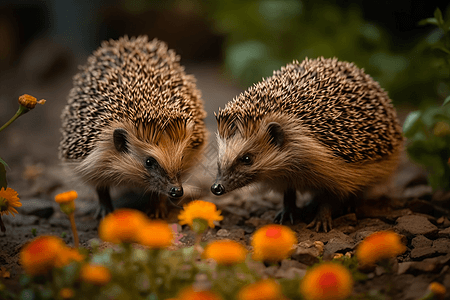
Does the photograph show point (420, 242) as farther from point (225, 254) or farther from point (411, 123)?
point (225, 254)

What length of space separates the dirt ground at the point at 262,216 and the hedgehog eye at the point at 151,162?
40 cm

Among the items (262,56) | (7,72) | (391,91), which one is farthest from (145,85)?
(7,72)

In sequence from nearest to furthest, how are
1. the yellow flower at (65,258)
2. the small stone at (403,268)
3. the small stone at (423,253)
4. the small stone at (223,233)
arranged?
the yellow flower at (65,258), the small stone at (403,268), the small stone at (423,253), the small stone at (223,233)

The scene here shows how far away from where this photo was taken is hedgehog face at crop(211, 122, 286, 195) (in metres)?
2.97

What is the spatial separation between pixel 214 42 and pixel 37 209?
266 inches

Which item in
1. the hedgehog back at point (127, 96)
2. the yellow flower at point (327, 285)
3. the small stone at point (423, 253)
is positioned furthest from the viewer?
the hedgehog back at point (127, 96)

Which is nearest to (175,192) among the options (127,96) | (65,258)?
(127,96)

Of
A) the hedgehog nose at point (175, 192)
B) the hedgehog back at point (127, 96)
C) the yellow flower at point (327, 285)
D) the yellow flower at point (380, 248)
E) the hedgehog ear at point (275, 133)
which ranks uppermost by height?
the hedgehog back at point (127, 96)

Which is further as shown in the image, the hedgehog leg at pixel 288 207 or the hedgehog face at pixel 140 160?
the hedgehog leg at pixel 288 207

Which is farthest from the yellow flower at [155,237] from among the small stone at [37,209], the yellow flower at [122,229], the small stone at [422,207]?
the small stone at [422,207]

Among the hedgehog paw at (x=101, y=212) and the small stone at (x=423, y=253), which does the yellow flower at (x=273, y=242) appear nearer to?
the small stone at (x=423, y=253)

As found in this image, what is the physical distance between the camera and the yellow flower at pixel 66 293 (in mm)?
1719

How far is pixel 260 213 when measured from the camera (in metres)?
3.65

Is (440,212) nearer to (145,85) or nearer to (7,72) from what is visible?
(145,85)
